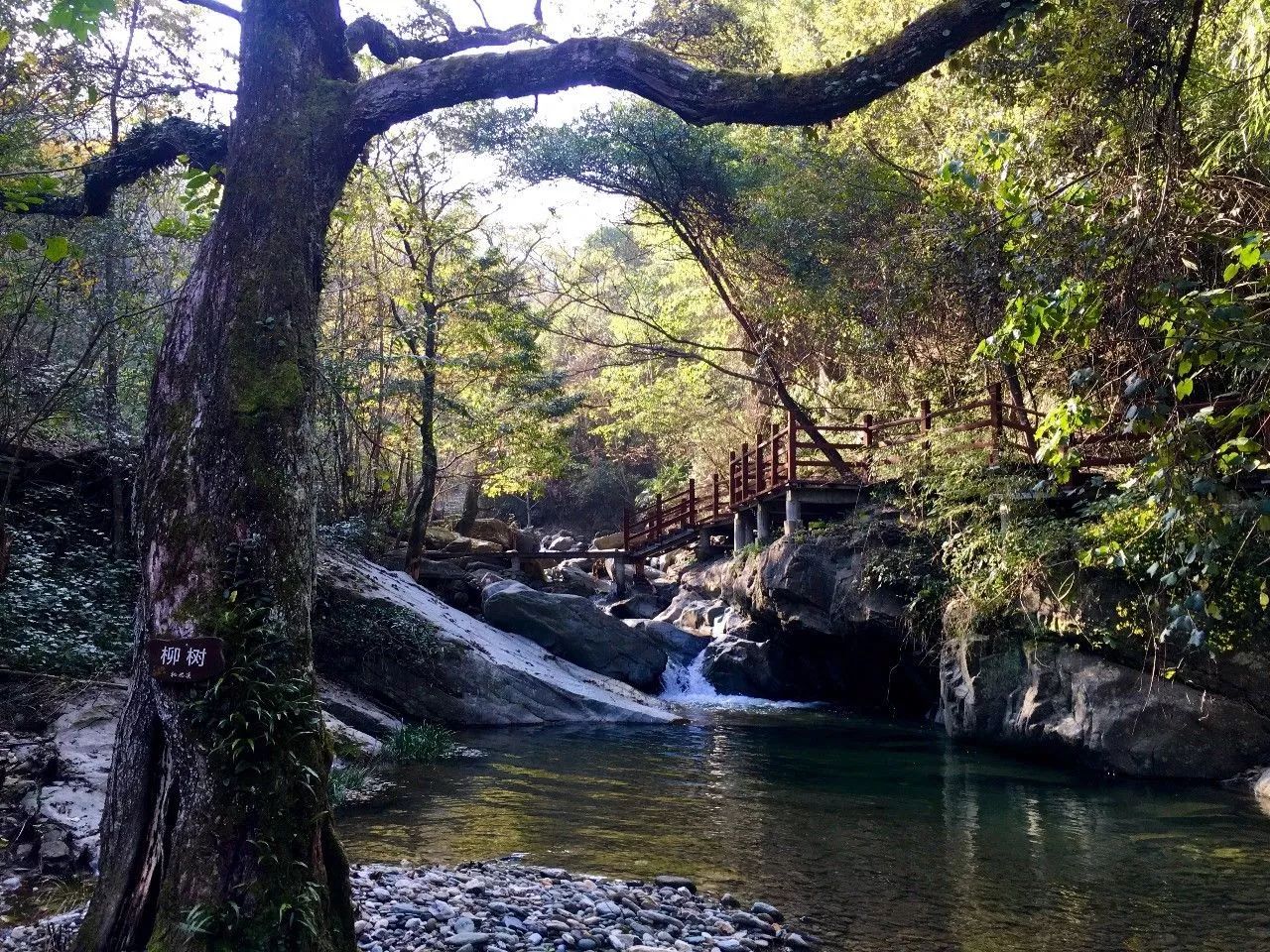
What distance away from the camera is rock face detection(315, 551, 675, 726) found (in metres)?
12.1

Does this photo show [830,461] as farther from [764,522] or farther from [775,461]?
[764,522]

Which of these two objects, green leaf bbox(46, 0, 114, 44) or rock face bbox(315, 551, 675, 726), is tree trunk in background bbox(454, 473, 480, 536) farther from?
green leaf bbox(46, 0, 114, 44)

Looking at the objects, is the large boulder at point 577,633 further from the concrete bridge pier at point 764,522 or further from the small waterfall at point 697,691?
the concrete bridge pier at point 764,522

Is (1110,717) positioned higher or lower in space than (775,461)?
lower

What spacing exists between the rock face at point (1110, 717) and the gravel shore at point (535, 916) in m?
5.91

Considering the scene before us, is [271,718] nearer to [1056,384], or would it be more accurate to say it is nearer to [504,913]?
[504,913]

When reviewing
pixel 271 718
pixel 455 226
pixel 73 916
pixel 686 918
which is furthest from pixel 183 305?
pixel 455 226

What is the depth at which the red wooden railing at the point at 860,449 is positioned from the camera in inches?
492

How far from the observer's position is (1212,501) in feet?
12.5

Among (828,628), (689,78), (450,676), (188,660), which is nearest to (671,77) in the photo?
(689,78)

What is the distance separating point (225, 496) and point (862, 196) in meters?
12.0

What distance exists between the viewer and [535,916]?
4.93 metres

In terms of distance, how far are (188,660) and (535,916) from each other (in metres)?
2.44

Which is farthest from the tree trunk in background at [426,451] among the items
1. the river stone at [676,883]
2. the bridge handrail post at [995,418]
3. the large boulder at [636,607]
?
the river stone at [676,883]
